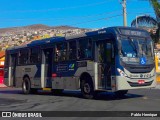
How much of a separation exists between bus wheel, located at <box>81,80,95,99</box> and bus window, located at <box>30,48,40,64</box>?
15.4 ft

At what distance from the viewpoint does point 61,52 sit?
19109mm

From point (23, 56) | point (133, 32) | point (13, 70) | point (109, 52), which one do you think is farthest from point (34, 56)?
point (133, 32)

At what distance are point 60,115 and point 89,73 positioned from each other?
5320 mm

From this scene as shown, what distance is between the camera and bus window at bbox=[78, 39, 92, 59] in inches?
669

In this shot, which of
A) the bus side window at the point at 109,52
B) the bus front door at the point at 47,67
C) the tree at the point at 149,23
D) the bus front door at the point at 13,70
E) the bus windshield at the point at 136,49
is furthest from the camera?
the tree at the point at 149,23

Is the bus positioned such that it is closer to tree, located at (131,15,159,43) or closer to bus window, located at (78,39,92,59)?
bus window, located at (78,39,92,59)

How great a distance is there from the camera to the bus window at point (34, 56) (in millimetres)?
21250

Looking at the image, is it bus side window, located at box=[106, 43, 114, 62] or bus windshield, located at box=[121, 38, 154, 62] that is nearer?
bus windshield, located at box=[121, 38, 154, 62]

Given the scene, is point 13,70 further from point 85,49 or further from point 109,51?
point 109,51

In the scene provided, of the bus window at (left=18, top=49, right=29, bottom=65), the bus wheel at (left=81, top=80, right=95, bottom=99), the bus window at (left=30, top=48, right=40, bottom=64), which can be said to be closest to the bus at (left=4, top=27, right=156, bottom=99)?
the bus wheel at (left=81, top=80, right=95, bottom=99)

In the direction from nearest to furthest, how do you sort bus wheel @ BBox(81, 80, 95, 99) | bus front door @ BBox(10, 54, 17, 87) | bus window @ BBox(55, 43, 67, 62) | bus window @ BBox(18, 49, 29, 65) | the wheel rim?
bus wheel @ BBox(81, 80, 95, 99)
the wheel rim
bus window @ BBox(55, 43, 67, 62)
bus window @ BBox(18, 49, 29, 65)
bus front door @ BBox(10, 54, 17, 87)

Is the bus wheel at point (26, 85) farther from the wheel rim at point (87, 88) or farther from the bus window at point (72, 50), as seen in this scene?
the wheel rim at point (87, 88)

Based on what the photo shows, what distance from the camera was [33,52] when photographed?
21.7 m

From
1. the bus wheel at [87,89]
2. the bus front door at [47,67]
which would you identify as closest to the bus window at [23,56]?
the bus front door at [47,67]
